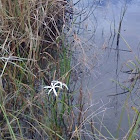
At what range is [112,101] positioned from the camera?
1.62 meters

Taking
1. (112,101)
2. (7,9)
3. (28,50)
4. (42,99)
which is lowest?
(112,101)

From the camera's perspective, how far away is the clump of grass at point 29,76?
1281 mm

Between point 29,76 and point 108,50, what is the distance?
31.2 inches

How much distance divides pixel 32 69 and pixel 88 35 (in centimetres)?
80

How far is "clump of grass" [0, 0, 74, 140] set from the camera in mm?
1281

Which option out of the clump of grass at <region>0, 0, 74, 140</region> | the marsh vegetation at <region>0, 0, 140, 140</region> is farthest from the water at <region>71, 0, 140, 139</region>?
the clump of grass at <region>0, 0, 74, 140</region>

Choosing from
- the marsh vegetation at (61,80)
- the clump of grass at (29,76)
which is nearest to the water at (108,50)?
the marsh vegetation at (61,80)

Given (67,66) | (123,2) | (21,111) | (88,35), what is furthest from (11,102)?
(123,2)

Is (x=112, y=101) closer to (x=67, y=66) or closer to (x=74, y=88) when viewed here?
(x=74, y=88)

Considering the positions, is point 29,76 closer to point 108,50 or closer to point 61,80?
point 61,80

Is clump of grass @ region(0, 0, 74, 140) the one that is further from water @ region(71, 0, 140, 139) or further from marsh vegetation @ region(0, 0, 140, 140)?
water @ region(71, 0, 140, 139)

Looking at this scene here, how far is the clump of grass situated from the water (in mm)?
135

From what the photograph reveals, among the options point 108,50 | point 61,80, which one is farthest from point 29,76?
point 108,50

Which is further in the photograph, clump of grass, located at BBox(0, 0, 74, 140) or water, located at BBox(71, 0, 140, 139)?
water, located at BBox(71, 0, 140, 139)
